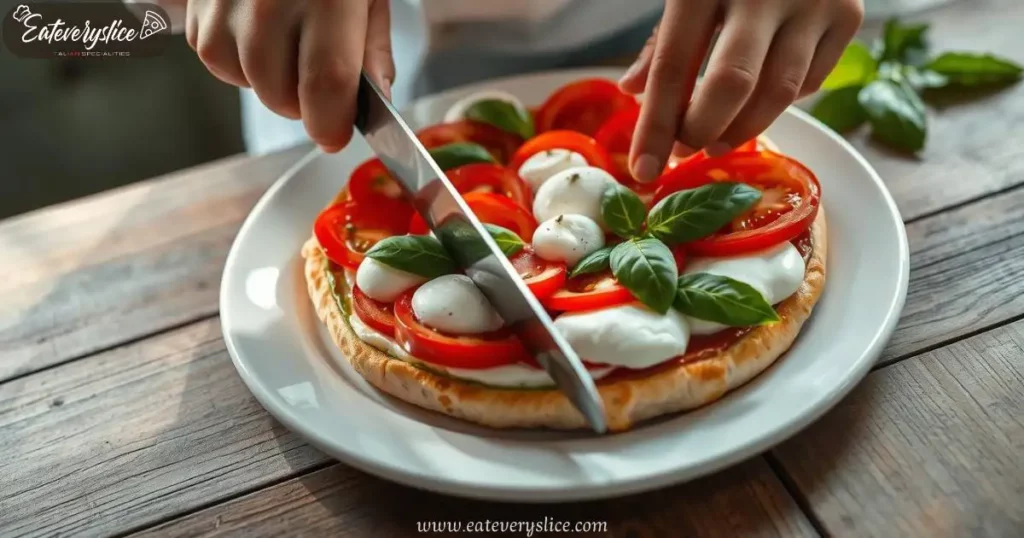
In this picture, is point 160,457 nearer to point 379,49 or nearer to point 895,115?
point 379,49

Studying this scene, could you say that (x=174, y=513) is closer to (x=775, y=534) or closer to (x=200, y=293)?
(x=200, y=293)

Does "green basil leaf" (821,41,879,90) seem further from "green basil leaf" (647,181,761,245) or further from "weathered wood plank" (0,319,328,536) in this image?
"weathered wood plank" (0,319,328,536)

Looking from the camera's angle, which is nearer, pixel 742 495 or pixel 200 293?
pixel 742 495

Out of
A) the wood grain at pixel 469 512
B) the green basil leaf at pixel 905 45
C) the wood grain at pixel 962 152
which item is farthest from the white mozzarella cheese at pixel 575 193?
the green basil leaf at pixel 905 45

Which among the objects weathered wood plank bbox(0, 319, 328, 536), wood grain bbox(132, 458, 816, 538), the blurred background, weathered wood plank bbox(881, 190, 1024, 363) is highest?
weathered wood plank bbox(881, 190, 1024, 363)

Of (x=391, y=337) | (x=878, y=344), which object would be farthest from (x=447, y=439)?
(x=878, y=344)

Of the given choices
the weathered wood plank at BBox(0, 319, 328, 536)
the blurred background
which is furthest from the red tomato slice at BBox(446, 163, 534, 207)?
the blurred background

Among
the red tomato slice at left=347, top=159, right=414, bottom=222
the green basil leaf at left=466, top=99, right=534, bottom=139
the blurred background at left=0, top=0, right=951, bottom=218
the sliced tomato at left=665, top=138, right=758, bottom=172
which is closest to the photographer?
the sliced tomato at left=665, top=138, right=758, bottom=172
